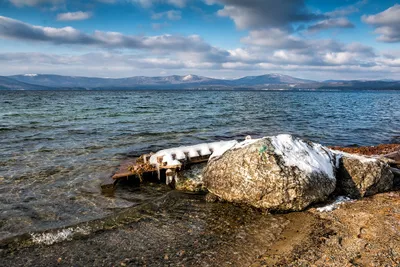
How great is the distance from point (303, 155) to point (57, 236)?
334 inches

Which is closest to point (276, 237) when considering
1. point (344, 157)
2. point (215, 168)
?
point (215, 168)

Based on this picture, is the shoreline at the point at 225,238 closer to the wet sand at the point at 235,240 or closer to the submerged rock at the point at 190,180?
the wet sand at the point at 235,240

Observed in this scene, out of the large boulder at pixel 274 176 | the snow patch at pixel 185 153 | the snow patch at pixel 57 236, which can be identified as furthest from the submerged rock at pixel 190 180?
the snow patch at pixel 57 236

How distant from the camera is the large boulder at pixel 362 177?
33.3 feet

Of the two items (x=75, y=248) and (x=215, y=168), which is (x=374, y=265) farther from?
(x=75, y=248)

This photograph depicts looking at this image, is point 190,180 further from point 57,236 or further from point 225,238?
point 57,236

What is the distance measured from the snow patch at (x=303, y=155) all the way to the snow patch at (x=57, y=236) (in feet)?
22.6

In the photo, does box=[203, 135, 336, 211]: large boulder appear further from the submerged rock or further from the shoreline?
the submerged rock

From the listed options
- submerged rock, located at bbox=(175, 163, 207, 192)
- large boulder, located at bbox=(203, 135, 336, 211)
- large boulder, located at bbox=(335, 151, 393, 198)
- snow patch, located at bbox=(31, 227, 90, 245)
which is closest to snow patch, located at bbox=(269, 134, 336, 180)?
large boulder, located at bbox=(203, 135, 336, 211)

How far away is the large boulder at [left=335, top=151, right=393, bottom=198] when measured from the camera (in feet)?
33.3

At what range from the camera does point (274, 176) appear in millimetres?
8812

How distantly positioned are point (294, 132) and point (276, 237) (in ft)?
70.5

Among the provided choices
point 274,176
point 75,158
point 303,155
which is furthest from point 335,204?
point 75,158

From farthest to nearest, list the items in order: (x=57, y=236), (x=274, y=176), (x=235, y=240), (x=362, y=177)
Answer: (x=362, y=177) → (x=274, y=176) → (x=57, y=236) → (x=235, y=240)
